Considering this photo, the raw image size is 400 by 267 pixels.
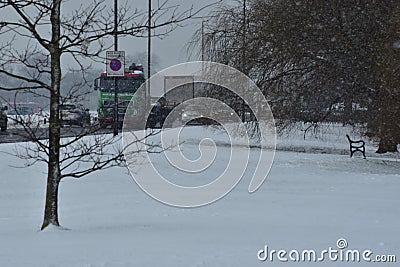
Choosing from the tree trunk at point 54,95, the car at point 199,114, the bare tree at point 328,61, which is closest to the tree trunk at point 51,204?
the tree trunk at point 54,95

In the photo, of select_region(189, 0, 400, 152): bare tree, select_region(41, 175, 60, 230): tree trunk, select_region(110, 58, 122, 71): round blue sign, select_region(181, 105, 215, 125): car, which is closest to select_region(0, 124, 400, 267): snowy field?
select_region(41, 175, 60, 230): tree trunk

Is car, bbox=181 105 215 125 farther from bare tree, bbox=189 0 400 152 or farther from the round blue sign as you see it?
the round blue sign

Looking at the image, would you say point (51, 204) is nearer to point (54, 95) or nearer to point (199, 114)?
point (54, 95)

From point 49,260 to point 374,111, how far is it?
49.1ft

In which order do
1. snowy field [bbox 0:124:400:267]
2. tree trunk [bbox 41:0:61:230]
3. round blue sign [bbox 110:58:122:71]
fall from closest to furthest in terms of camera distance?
1. snowy field [bbox 0:124:400:267]
2. tree trunk [bbox 41:0:61:230]
3. round blue sign [bbox 110:58:122:71]

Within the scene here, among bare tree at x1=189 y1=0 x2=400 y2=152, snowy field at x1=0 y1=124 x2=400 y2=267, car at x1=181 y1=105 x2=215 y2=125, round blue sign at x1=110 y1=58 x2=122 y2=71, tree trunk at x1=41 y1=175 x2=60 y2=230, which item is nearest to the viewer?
snowy field at x1=0 y1=124 x2=400 y2=267

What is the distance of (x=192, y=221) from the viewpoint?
28.3 feet

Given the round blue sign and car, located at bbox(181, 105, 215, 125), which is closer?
the round blue sign

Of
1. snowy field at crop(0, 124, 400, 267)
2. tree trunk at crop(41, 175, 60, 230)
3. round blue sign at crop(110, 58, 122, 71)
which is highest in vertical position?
round blue sign at crop(110, 58, 122, 71)

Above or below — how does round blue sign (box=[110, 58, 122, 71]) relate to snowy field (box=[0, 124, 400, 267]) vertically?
above

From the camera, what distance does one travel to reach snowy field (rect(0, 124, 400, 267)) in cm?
639

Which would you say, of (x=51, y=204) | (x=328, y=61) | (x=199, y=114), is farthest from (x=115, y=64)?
→ (x=199, y=114)

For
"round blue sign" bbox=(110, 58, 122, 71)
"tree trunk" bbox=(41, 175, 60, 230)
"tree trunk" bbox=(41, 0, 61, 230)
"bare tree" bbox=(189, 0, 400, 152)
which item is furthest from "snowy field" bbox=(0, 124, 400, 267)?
"bare tree" bbox=(189, 0, 400, 152)

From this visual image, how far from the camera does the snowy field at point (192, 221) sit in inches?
251
